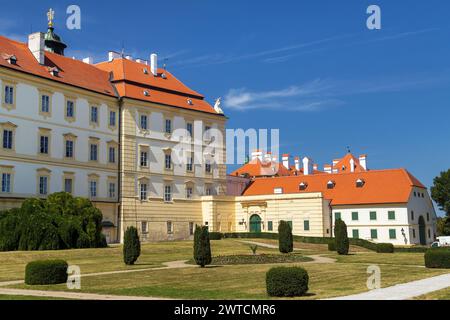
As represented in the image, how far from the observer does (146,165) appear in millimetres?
60875

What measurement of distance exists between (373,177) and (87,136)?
33.7 meters

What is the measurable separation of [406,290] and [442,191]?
58.0 meters

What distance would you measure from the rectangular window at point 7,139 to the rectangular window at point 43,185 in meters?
4.24

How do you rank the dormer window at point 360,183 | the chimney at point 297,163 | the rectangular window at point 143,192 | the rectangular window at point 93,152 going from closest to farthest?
the rectangular window at point 93,152 → the rectangular window at point 143,192 → the dormer window at point 360,183 → the chimney at point 297,163

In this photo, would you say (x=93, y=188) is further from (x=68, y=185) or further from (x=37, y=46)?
(x=37, y=46)

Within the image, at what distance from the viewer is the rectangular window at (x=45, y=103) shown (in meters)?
51.1

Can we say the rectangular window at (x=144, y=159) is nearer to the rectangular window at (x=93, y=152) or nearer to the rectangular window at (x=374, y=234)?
the rectangular window at (x=93, y=152)

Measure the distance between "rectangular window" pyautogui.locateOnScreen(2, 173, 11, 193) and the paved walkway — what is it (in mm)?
35531

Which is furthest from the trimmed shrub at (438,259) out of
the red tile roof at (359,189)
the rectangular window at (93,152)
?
the rectangular window at (93,152)

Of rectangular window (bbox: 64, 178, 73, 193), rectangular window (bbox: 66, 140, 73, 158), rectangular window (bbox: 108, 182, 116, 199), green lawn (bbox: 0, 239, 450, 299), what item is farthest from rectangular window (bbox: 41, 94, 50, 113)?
green lawn (bbox: 0, 239, 450, 299)

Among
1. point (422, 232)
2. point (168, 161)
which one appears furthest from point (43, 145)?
point (422, 232)

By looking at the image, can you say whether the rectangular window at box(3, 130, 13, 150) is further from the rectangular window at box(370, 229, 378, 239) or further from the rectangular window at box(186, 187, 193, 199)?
the rectangular window at box(370, 229, 378, 239)
